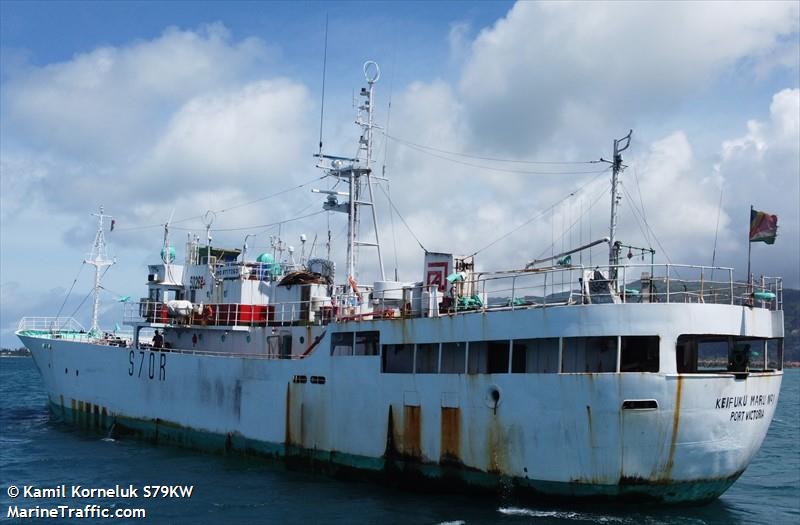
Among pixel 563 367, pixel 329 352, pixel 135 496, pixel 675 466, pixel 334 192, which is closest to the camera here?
pixel 675 466

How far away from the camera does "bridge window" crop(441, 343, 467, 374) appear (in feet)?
70.1

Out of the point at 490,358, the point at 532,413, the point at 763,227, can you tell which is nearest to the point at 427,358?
the point at 490,358

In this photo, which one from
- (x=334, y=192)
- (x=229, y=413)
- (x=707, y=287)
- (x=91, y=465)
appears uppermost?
(x=334, y=192)

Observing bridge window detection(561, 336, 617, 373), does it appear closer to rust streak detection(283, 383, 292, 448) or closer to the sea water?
the sea water

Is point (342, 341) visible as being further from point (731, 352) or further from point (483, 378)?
point (731, 352)

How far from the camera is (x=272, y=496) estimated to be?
21.4 m

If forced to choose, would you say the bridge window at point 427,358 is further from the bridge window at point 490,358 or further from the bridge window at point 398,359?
the bridge window at point 490,358

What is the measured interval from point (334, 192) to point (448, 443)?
12.2 metres

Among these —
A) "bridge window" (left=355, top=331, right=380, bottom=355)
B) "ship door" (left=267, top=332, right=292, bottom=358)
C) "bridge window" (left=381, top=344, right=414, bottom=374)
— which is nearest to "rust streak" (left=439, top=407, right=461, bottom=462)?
"bridge window" (left=381, top=344, right=414, bottom=374)

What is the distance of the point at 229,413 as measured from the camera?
2698 centimetres

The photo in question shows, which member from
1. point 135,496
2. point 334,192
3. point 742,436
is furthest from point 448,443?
point 334,192

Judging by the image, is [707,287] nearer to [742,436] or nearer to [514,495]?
[742,436]

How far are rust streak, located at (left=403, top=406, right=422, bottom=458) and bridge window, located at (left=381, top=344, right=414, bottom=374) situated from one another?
155cm

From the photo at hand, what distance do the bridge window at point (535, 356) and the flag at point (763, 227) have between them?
6.59 meters
